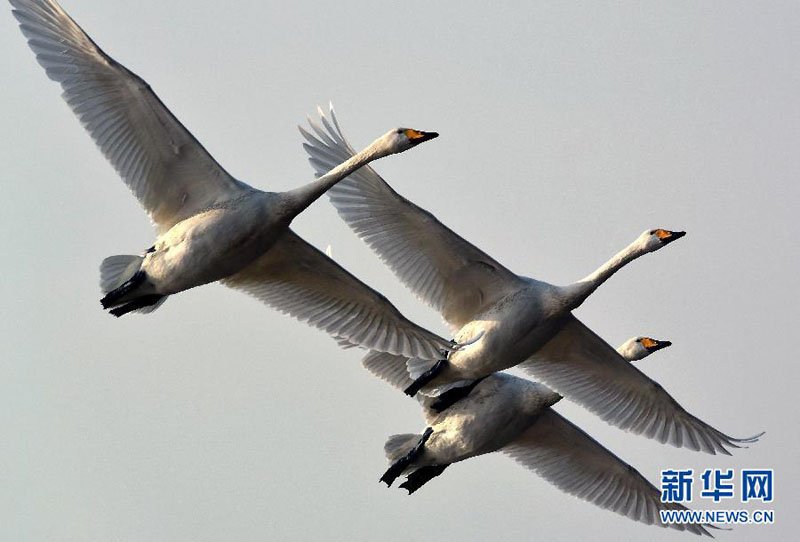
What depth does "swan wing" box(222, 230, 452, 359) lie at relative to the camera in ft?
93.3

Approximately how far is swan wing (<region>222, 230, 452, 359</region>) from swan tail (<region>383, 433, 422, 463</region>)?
9.67ft

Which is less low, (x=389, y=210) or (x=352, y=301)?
(x=389, y=210)

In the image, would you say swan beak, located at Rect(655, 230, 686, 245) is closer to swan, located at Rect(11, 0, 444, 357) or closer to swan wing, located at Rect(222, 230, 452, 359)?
swan wing, located at Rect(222, 230, 452, 359)

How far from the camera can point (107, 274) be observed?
1080 inches

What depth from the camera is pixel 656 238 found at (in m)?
30.0

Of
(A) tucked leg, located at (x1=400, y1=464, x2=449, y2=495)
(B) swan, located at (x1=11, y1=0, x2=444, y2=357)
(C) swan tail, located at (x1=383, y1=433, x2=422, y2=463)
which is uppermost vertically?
(B) swan, located at (x1=11, y1=0, x2=444, y2=357)

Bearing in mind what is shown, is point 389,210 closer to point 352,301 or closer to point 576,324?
point 352,301

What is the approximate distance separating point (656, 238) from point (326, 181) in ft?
21.1

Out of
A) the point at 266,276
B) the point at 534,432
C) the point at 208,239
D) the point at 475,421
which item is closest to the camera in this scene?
the point at 208,239

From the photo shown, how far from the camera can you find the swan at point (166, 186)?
86.5ft

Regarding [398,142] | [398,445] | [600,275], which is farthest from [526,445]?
[398,142]

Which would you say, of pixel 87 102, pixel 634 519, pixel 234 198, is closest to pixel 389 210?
pixel 234 198

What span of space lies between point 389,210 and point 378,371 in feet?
13.9

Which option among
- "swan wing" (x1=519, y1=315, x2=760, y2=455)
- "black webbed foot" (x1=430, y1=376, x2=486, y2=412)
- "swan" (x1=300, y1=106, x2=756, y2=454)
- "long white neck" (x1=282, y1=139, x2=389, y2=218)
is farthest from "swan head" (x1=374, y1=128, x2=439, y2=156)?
"swan wing" (x1=519, y1=315, x2=760, y2=455)
